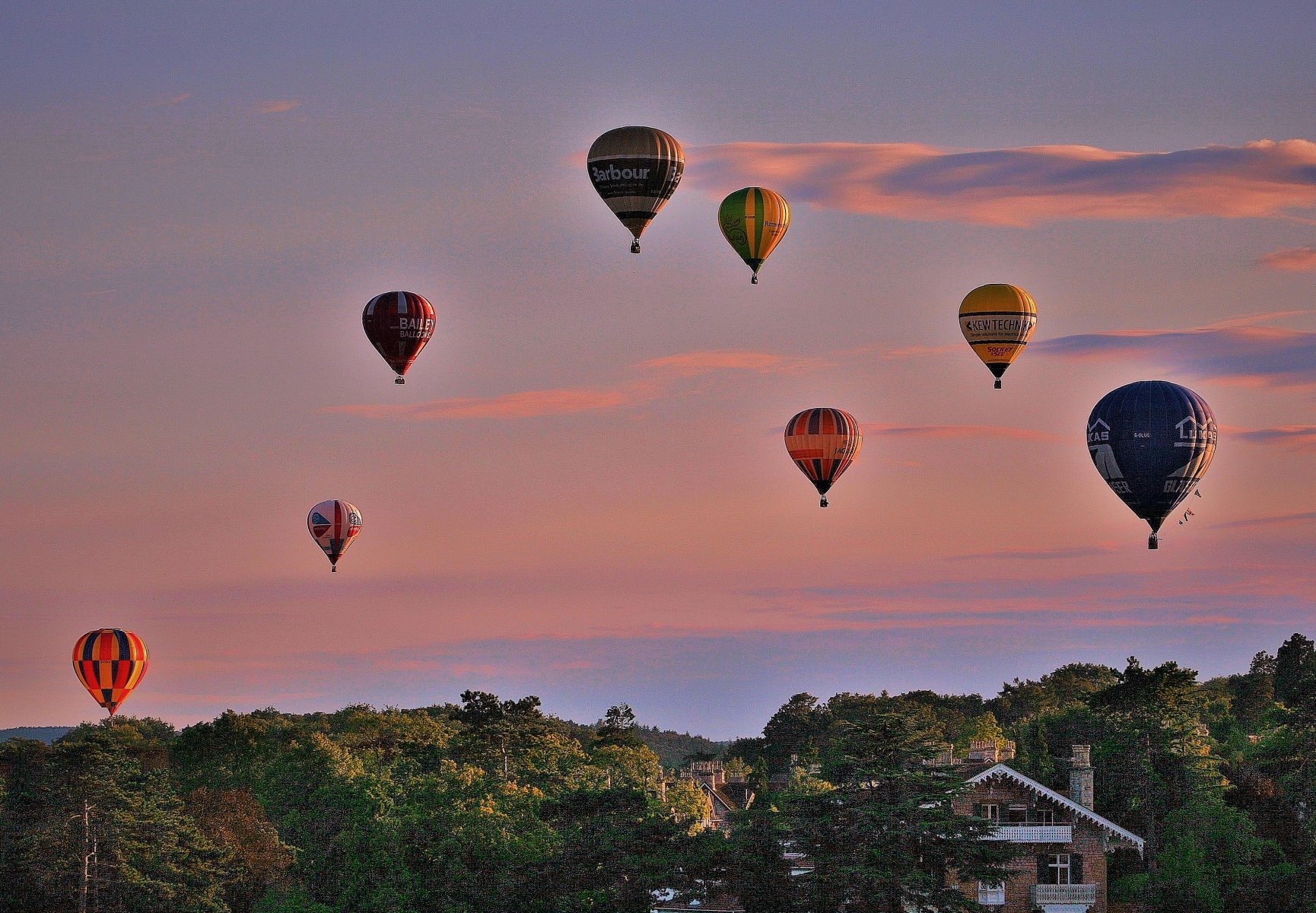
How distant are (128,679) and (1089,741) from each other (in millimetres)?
51771

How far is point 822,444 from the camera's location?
86000 millimetres

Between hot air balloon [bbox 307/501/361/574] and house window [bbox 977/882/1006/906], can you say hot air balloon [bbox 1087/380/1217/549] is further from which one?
hot air balloon [bbox 307/501/361/574]

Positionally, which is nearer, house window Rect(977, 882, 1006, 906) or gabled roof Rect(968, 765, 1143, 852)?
gabled roof Rect(968, 765, 1143, 852)

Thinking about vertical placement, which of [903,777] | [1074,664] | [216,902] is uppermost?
[1074,664]

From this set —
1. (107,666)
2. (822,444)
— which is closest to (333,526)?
(107,666)

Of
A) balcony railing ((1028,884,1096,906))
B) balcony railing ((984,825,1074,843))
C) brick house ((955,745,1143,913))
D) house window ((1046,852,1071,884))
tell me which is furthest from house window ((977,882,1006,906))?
balcony railing ((984,825,1074,843))

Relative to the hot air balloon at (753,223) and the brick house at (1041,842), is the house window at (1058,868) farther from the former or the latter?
the hot air balloon at (753,223)

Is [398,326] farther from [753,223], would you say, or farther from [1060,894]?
[1060,894]

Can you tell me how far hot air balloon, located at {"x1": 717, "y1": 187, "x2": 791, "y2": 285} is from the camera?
272 ft

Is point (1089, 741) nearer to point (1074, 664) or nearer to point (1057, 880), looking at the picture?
point (1057, 880)

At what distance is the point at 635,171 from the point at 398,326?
15.4 m

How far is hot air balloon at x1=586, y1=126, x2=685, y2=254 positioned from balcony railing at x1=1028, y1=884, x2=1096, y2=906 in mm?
30318

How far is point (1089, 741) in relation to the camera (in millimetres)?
110375

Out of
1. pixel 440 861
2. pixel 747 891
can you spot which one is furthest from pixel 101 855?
pixel 747 891
